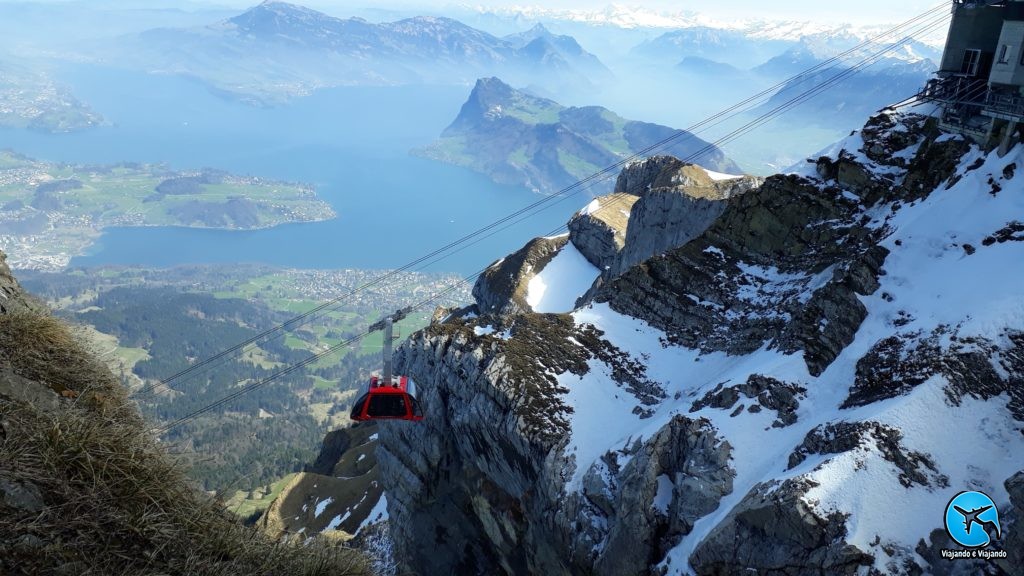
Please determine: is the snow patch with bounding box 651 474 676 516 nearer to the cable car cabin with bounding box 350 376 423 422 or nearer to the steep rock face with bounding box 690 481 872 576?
the steep rock face with bounding box 690 481 872 576

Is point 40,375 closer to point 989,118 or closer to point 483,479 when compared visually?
point 483,479

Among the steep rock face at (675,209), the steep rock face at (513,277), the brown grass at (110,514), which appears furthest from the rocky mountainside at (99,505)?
the steep rock face at (513,277)

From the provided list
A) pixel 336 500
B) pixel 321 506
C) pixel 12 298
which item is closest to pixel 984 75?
pixel 12 298

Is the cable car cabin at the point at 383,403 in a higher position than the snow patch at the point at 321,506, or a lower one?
higher

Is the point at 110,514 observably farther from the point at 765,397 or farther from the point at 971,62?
the point at 971,62

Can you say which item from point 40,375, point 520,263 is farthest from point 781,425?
point 520,263

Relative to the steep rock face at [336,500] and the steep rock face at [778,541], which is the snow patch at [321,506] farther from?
the steep rock face at [778,541]

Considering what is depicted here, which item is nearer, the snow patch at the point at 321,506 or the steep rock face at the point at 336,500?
the steep rock face at the point at 336,500
